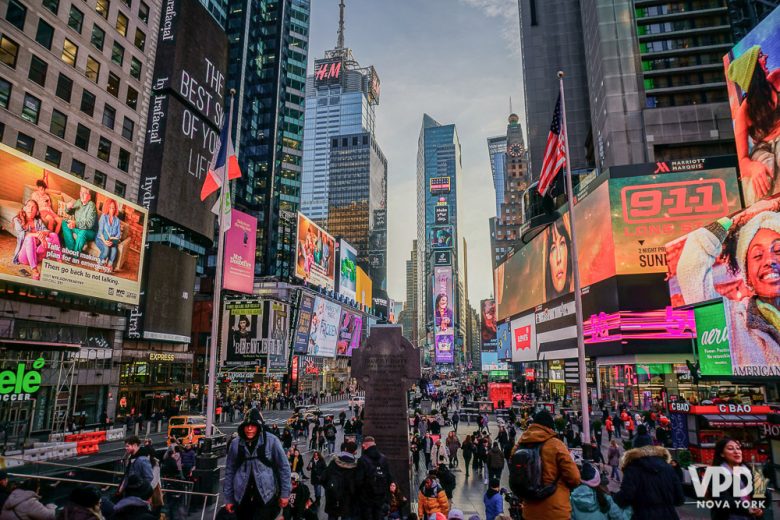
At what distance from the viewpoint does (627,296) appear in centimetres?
4831

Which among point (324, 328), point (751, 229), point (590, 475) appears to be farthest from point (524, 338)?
point (590, 475)

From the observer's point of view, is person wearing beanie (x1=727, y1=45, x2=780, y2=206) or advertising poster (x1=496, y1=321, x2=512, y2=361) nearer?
person wearing beanie (x1=727, y1=45, x2=780, y2=206)

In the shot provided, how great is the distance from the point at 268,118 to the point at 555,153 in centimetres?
9165

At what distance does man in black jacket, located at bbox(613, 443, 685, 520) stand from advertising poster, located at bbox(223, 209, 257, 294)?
5398 cm

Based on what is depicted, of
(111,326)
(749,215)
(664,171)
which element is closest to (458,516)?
(749,215)

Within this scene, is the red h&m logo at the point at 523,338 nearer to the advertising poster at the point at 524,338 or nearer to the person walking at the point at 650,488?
Answer: the advertising poster at the point at 524,338

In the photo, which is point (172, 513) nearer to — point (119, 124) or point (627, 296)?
point (119, 124)

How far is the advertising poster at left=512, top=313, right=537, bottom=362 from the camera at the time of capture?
78.0 m

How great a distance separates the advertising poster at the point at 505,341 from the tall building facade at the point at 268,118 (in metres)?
45.3

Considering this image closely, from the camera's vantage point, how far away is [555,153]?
57.1 feet

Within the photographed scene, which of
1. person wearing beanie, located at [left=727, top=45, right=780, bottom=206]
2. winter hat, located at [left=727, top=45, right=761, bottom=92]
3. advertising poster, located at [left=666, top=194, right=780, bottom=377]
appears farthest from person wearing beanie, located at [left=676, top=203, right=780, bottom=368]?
winter hat, located at [left=727, top=45, right=761, bottom=92]

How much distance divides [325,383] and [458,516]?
8472 cm

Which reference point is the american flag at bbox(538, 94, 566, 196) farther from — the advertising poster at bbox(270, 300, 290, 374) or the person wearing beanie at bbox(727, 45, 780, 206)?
the advertising poster at bbox(270, 300, 290, 374)

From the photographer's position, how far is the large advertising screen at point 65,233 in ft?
90.6
